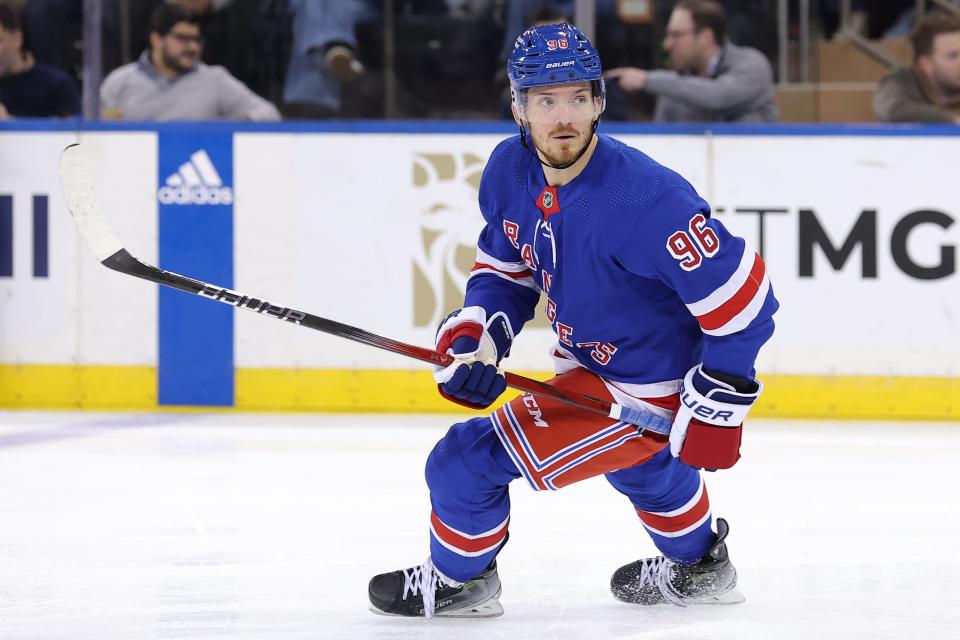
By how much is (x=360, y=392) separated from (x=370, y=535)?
5.49 ft

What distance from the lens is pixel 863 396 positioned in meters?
4.52

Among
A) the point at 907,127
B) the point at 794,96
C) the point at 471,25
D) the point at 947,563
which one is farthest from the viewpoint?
the point at 471,25

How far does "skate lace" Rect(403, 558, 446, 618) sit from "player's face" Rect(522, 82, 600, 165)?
0.72 meters

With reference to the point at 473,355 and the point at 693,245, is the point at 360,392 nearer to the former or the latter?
the point at 473,355

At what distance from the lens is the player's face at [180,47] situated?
487 centimetres

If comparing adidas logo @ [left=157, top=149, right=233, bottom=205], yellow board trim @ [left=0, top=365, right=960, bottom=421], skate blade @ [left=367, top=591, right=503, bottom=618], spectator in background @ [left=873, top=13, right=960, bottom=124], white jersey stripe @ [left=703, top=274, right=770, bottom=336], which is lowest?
skate blade @ [left=367, top=591, right=503, bottom=618]

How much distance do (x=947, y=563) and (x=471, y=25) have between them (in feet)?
10.1

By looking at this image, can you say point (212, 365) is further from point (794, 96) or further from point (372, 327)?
point (794, 96)

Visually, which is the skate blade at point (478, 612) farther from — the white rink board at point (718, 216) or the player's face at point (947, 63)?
the player's face at point (947, 63)

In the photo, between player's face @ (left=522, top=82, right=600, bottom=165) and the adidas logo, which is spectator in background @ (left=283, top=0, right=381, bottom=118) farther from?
player's face @ (left=522, top=82, right=600, bottom=165)

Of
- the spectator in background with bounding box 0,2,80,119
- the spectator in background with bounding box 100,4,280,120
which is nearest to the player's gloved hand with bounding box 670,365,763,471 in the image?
the spectator in background with bounding box 100,4,280,120

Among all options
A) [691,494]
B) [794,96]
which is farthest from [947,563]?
[794,96]

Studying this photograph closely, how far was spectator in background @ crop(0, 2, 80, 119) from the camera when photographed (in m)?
4.83

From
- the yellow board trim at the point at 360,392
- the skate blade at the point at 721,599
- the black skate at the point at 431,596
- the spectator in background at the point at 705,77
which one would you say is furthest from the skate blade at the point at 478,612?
the spectator in background at the point at 705,77
